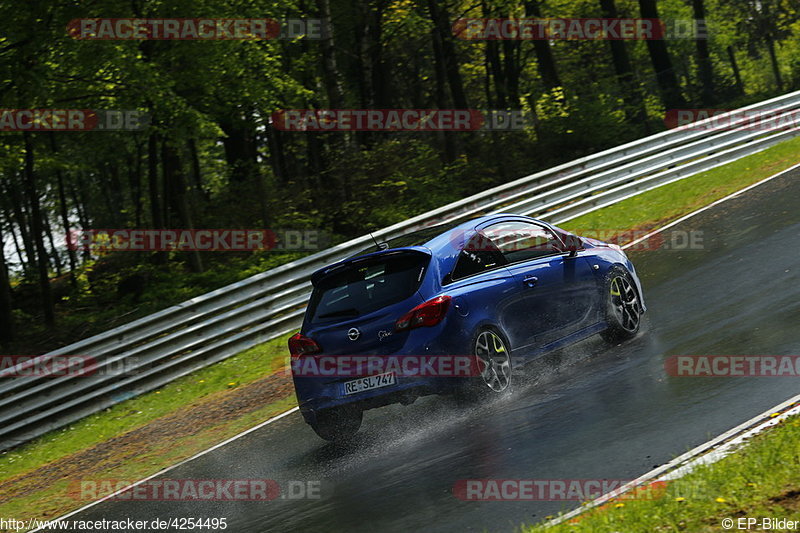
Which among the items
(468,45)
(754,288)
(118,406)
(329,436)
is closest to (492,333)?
(329,436)

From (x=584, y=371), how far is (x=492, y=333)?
1.18 m

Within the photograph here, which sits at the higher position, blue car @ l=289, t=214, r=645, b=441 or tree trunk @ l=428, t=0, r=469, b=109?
tree trunk @ l=428, t=0, r=469, b=109

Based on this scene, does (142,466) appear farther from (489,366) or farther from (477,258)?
(477,258)

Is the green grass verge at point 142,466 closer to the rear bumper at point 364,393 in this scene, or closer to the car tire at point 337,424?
the car tire at point 337,424

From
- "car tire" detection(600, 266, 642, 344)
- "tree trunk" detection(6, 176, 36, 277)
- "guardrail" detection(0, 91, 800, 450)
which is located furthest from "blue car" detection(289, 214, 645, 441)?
"tree trunk" detection(6, 176, 36, 277)

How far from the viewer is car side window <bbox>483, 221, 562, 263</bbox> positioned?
9.30m

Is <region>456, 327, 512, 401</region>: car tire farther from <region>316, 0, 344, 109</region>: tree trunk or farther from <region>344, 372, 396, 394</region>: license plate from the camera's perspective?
<region>316, 0, 344, 109</region>: tree trunk

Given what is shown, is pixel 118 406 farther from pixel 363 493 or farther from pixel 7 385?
pixel 363 493

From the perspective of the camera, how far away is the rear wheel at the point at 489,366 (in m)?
8.26

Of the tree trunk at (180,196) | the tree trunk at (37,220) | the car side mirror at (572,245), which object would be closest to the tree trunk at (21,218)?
the tree trunk at (37,220)

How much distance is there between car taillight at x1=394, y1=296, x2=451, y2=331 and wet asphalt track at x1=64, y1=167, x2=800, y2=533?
955mm

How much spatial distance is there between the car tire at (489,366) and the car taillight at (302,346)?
1389 mm

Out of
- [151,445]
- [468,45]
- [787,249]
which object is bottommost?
[151,445]

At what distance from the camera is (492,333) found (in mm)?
8508
